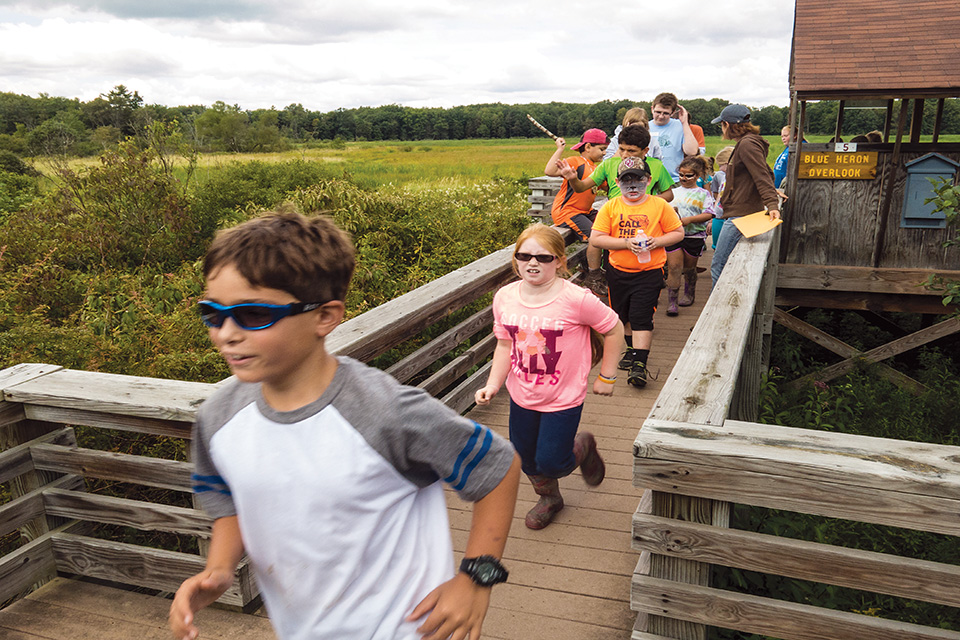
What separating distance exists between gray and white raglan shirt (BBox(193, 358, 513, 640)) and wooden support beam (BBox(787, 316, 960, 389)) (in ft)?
27.6

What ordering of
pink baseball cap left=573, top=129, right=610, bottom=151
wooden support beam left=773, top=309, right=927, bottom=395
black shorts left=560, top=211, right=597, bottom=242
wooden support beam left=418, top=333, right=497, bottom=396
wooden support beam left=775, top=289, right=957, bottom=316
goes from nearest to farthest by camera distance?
wooden support beam left=418, top=333, right=497, bottom=396
pink baseball cap left=573, top=129, right=610, bottom=151
black shorts left=560, top=211, right=597, bottom=242
wooden support beam left=775, top=289, right=957, bottom=316
wooden support beam left=773, top=309, right=927, bottom=395

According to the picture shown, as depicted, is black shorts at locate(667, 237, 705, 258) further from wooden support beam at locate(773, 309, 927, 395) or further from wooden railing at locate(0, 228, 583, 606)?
wooden railing at locate(0, 228, 583, 606)

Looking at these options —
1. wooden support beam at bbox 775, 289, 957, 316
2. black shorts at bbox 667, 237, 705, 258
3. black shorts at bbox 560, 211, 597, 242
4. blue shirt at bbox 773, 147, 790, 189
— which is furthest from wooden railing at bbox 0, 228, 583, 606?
blue shirt at bbox 773, 147, 790, 189

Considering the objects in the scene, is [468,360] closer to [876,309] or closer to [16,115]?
[876,309]

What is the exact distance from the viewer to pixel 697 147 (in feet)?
26.3

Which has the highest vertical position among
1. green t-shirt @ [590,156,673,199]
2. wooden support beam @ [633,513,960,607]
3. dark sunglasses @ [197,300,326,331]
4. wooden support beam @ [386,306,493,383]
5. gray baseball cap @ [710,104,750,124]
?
gray baseball cap @ [710,104,750,124]

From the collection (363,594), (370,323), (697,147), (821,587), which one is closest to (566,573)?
(821,587)

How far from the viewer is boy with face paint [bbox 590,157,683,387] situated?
5355 millimetres

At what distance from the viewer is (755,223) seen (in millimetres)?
6012

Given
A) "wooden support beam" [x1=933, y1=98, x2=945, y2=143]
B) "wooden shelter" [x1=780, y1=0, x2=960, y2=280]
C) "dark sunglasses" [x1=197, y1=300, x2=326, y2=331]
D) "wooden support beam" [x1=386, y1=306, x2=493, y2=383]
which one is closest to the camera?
"dark sunglasses" [x1=197, y1=300, x2=326, y2=331]

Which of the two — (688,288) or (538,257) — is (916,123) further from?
(538,257)

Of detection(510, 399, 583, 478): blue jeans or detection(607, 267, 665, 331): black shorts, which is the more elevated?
detection(607, 267, 665, 331): black shorts

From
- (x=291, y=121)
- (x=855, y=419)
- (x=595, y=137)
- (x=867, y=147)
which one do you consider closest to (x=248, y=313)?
(x=595, y=137)

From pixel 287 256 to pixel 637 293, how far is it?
4.39 metres
